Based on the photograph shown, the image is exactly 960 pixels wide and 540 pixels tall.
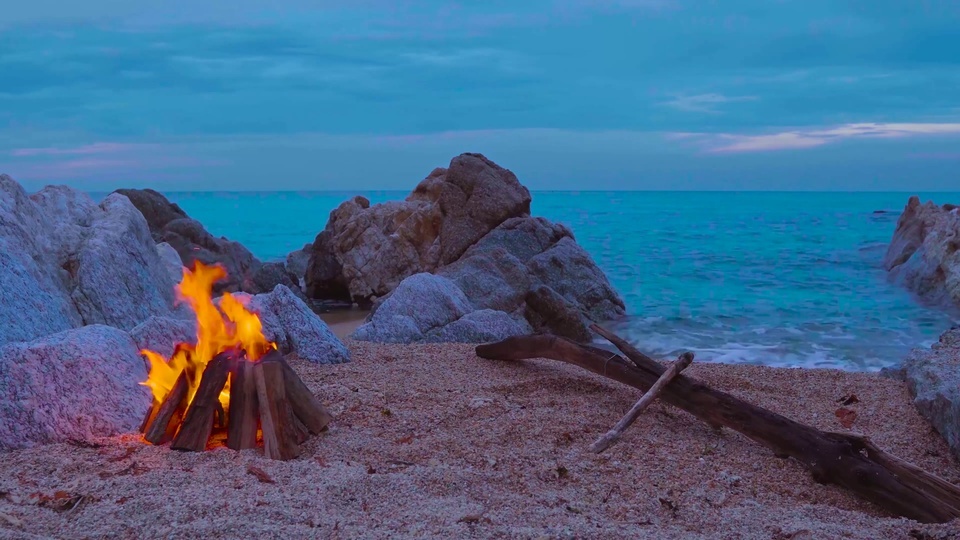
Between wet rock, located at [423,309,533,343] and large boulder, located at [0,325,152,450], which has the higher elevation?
large boulder, located at [0,325,152,450]

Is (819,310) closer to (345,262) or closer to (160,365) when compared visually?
(345,262)

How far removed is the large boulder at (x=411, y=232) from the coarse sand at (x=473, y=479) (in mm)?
11356

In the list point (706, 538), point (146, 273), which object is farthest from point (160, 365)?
point (706, 538)

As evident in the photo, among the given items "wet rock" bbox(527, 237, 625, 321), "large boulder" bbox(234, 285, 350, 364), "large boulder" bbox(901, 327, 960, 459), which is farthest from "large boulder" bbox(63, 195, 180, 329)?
"wet rock" bbox(527, 237, 625, 321)

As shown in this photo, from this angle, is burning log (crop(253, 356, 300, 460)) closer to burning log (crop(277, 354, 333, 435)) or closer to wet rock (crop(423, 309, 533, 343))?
burning log (crop(277, 354, 333, 435))

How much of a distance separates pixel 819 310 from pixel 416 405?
15.0 metres

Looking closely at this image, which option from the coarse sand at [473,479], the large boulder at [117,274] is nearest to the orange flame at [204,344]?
the coarse sand at [473,479]

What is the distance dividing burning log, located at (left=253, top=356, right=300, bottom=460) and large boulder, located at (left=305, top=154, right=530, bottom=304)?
41.7 ft

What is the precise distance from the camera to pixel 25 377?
530 cm

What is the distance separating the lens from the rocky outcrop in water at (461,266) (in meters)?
11.4

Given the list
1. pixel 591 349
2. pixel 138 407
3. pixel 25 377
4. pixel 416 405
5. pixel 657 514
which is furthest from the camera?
pixel 591 349

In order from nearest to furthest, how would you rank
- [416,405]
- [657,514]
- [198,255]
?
[657,514] → [416,405] → [198,255]

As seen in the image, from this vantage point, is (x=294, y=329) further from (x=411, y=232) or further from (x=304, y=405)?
(x=411, y=232)

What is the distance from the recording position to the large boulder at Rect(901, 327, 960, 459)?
19.2 ft
